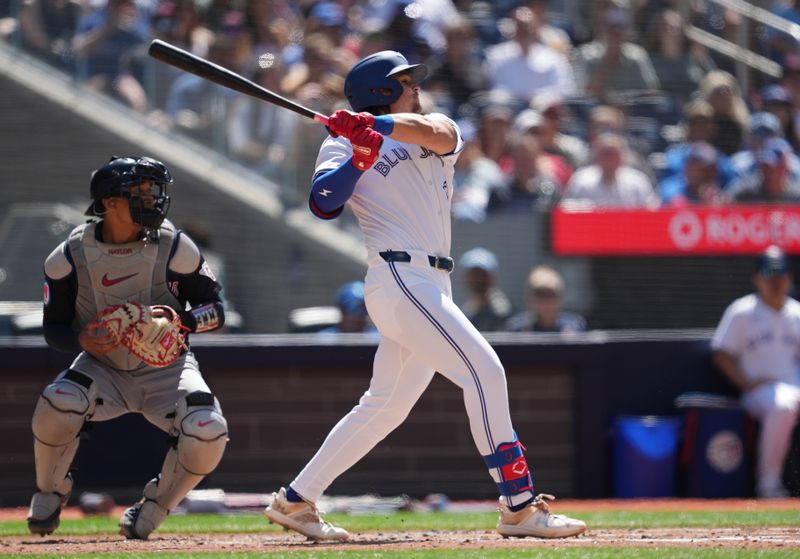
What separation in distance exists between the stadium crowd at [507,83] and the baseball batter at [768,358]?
1.02 metres

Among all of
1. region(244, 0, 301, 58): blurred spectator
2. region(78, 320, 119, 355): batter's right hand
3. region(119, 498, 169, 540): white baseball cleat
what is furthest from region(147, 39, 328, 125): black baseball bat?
region(244, 0, 301, 58): blurred spectator

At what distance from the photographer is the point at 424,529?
18.9 ft

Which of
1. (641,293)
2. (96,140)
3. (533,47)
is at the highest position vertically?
(533,47)

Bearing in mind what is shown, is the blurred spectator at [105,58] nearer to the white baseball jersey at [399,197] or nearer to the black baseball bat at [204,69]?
the black baseball bat at [204,69]

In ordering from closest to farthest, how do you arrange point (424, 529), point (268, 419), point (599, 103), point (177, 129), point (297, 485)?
point (297, 485), point (424, 529), point (268, 419), point (177, 129), point (599, 103)

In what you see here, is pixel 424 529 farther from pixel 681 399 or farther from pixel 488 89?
pixel 488 89

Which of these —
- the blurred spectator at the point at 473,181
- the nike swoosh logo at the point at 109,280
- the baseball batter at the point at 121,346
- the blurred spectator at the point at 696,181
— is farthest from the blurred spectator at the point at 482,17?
the nike swoosh logo at the point at 109,280

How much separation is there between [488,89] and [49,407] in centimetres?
594

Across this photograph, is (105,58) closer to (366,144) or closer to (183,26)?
(183,26)

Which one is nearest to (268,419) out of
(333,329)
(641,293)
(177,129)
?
(333,329)

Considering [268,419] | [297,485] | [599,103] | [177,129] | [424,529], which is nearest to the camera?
[297,485]

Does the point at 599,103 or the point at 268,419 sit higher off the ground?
the point at 599,103

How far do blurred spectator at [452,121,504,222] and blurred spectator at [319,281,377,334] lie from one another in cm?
104

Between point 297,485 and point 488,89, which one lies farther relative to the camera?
point 488,89
